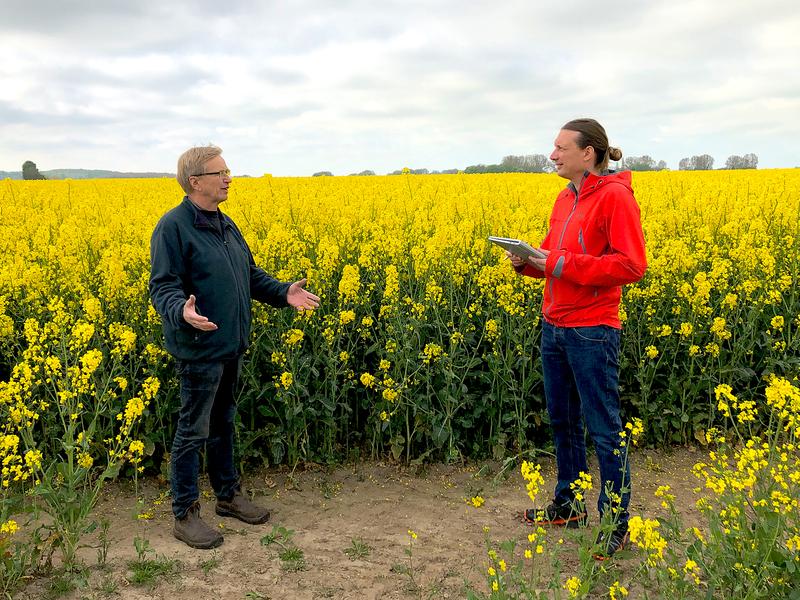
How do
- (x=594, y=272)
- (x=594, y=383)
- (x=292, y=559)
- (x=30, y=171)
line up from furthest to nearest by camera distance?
(x=30, y=171) < (x=292, y=559) < (x=594, y=383) < (x=594, y=272)

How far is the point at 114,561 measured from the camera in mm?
3342

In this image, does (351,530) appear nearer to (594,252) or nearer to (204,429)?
(204,429)

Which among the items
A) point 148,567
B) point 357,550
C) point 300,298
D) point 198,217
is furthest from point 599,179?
point 148,567

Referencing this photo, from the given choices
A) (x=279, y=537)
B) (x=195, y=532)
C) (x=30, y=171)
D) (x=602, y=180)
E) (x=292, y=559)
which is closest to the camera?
(x=602, y=180)

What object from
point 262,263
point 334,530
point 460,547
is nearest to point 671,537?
point 460,547

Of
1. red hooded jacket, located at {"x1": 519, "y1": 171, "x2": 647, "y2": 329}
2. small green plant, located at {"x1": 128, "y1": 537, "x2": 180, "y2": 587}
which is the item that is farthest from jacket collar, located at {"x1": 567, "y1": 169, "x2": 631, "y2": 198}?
small green plant, located at {"x1": 128, "y1": 537, "x2": 180, "y2": 587}

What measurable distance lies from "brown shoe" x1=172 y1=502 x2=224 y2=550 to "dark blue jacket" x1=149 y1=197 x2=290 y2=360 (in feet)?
3.20

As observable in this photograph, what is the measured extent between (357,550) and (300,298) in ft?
4.92

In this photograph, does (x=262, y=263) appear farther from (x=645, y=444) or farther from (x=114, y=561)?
(x=645, y=444)

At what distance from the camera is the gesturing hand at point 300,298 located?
12.1 feet

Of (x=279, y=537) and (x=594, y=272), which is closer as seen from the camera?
(x=594, y=272)

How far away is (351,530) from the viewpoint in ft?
12.4

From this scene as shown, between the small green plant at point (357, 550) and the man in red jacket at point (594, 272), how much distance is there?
1.09m

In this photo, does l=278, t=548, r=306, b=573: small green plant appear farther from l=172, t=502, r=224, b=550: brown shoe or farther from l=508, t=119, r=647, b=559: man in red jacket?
l=508, t=119, r=647, b=559: man in red jacket
